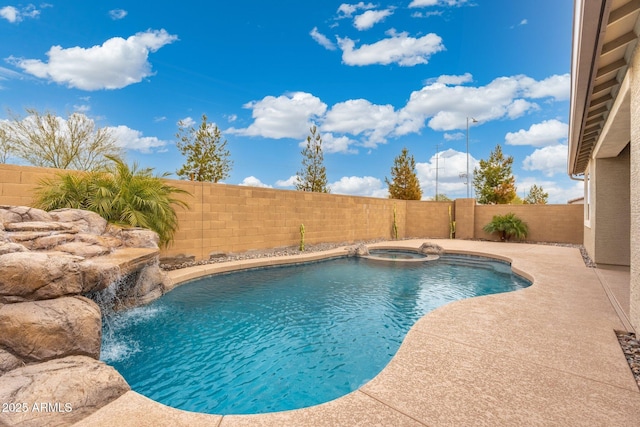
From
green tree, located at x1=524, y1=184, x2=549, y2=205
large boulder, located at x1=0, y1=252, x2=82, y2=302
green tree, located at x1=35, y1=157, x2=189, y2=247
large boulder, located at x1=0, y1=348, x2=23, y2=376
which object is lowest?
large boulder, located at x1=0, y1=348, x2=23, y2=376

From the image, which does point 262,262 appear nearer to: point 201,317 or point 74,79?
point 201,317

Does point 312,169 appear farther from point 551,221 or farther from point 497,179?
point 551,221

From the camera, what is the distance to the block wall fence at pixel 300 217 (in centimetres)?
733

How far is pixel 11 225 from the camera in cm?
383

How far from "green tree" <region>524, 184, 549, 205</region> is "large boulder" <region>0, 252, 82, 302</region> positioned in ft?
128

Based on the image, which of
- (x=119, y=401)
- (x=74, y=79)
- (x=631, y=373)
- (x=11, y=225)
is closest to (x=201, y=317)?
(x=119, y=401)

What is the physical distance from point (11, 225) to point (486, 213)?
53.3ft

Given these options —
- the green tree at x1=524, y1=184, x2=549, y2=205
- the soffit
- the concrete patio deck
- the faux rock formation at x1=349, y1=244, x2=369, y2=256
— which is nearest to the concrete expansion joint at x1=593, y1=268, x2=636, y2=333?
the concrete patio deck

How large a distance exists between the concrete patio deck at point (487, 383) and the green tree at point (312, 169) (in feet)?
64.2

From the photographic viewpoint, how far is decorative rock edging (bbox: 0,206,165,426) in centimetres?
183

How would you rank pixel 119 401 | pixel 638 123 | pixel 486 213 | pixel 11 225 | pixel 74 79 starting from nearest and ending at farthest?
1. pixel 119 401
2. pixel 638 123
3. pixel 11 225
4. pixel 74 79
5. pixel 486 213

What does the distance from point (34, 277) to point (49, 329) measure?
1.66 ft

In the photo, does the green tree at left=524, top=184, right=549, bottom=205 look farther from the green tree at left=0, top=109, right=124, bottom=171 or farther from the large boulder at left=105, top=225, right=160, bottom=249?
the green tree at left=0, top=109, right=124, bottom=171

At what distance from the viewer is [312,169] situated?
2311cm
